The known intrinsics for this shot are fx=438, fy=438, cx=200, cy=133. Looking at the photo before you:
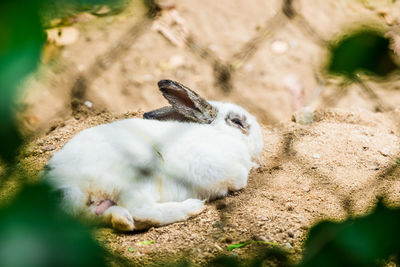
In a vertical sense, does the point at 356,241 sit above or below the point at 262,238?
above

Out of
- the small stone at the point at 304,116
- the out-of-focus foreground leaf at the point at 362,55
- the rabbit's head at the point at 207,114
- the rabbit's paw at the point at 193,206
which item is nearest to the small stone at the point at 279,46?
the small stone at the point at 304,116

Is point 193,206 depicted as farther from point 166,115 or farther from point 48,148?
point 48,148

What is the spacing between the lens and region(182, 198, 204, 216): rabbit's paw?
2.28m

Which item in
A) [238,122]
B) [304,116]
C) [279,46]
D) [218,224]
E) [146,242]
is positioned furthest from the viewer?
Answer: [279,46]

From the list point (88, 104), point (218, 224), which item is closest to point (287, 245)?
point (218, 224)

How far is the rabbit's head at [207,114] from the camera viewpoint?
2.76m

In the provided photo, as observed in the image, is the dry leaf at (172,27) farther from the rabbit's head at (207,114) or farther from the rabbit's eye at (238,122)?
the rabbit's eye at (238,122)

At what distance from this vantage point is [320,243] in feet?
1.98

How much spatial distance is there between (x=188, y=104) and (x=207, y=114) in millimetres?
141

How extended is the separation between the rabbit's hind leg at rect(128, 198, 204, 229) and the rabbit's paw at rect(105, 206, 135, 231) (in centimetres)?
4

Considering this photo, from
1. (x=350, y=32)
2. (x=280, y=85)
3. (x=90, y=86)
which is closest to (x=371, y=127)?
(x=280, y=85)

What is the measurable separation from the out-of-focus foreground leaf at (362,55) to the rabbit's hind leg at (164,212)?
5.32 feet

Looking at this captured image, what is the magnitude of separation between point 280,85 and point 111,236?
223 centimetres

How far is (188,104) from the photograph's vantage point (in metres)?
2.82
